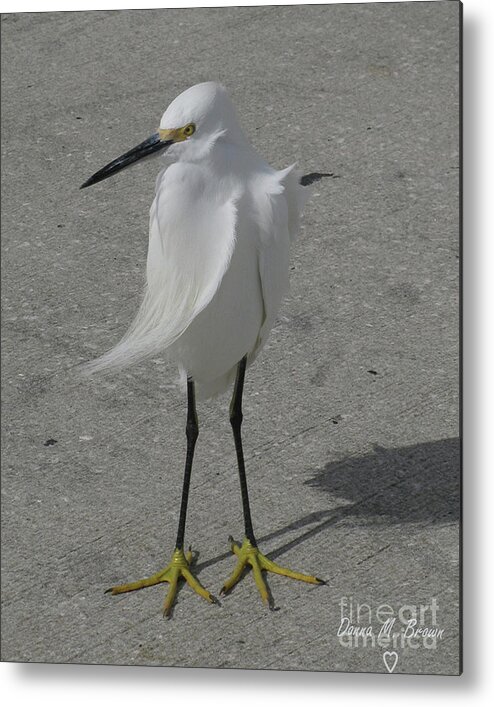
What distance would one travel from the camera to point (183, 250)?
7.55ft

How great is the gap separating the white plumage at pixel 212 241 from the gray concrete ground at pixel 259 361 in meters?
0.43

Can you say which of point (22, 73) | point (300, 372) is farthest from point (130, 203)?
point (300, 372)

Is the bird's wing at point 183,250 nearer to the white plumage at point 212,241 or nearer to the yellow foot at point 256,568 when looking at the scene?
the white plumage at point 212,241

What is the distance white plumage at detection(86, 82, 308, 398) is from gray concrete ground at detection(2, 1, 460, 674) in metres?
0.43

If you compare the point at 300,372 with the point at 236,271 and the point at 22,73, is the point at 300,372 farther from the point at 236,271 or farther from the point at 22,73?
the point at 22,73

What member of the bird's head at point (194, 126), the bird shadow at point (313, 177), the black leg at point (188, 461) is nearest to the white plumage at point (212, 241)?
the bird's head at point (194, 126)

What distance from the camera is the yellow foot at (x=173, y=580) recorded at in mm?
2543

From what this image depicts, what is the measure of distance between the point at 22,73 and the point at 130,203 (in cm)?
47

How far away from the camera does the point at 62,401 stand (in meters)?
2.98

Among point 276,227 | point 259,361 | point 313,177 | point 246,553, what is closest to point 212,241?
point 276,227

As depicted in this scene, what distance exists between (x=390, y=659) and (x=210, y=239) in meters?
0.80

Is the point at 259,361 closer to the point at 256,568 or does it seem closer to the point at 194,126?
the point at 256,568

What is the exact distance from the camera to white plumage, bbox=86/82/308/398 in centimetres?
222

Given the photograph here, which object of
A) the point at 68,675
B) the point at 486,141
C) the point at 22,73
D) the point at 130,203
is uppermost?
the point at 486,141
